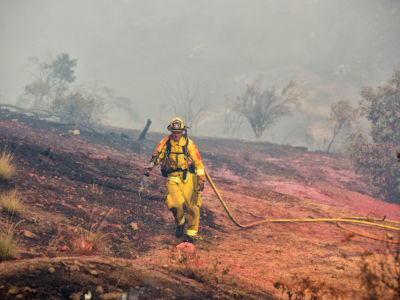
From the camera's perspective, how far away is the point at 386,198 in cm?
1684

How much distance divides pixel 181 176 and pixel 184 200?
54 cm

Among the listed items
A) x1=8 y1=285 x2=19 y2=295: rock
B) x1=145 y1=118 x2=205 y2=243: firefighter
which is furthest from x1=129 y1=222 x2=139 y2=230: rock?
x1=8 y1=285 x2=19 y2=295: rock

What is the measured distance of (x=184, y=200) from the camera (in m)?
5.48

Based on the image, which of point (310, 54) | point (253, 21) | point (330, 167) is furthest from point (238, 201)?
point (253, 21)

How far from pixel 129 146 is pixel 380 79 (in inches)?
4189

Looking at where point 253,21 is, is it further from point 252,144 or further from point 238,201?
point 238,201

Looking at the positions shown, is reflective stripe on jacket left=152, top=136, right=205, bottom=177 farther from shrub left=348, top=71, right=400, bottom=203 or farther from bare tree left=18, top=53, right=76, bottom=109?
bare tree left=18, top=53, right=76, bottom=109

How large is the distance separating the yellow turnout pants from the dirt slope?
500mm

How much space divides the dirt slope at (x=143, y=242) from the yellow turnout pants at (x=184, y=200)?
0.50 m

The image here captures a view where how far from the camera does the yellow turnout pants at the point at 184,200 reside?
539 cm

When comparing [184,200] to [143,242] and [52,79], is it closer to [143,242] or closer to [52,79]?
[143,242]

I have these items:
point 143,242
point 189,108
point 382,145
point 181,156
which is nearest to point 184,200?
point 181,156

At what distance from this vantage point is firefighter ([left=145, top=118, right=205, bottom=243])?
5.43 metres

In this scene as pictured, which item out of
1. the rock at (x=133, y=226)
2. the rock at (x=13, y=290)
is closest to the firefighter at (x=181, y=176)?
the rock at (x=133, y=226)
